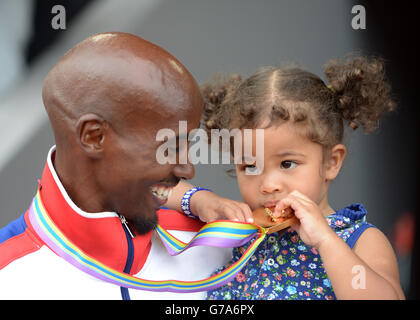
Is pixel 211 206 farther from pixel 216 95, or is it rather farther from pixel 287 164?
pixel 216 95

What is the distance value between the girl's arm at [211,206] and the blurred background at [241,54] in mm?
714

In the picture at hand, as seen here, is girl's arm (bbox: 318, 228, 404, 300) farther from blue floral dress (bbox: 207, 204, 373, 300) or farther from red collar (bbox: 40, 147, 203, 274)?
red collar (bbox: 40, 147, 203, 274)

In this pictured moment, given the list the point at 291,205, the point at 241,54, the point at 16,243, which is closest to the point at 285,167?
the point at 291,205

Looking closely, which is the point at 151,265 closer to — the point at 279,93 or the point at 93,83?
the point at 93,83

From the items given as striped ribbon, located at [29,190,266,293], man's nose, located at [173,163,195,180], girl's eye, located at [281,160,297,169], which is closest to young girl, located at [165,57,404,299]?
girl's eye, located at [281,160,297,169]

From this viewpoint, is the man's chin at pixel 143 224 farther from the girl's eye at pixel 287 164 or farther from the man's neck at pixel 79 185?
the girl's eye at pixel 287 164

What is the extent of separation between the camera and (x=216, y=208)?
141 centimetres

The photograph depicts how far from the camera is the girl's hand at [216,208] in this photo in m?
1.33

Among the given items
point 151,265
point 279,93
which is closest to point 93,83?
point 151,265

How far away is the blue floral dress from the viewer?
4.13 feet

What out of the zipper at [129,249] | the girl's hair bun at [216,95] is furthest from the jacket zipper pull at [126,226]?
the girl's hair bun at [216,95]
